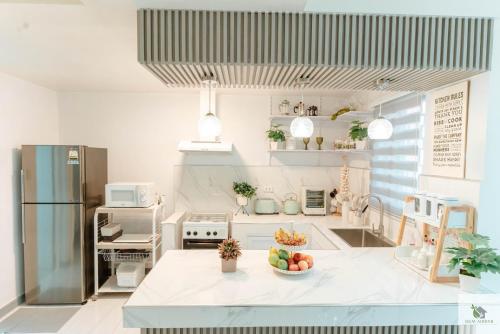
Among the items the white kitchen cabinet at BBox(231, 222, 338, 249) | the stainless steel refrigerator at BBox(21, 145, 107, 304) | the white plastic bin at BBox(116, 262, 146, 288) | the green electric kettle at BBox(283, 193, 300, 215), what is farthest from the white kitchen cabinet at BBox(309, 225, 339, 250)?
the stainless steel refrigerator at BBox(21, 145, 107, 304)

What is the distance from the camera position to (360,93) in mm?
3834

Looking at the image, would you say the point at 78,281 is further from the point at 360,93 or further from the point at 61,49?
the point at 360,93

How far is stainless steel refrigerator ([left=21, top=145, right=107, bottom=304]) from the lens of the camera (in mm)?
3295

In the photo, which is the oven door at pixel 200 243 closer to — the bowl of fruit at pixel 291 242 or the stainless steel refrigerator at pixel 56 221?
the stainless steel refrigerator at pixel 56 221

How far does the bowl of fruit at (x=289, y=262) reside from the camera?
6.25 ft

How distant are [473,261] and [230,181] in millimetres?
3008

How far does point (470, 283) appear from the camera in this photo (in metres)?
1.76

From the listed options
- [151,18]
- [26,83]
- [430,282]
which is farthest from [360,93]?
[26,83]

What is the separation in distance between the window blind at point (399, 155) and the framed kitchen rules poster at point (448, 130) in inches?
13.2

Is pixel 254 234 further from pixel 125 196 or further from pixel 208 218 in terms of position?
pixel 125 196

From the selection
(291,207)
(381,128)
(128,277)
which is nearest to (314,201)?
(291,207)

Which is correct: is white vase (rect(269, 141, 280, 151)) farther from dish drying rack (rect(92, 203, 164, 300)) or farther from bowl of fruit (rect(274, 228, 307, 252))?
bowl of fruit (rect(274, 228, 307, 252))

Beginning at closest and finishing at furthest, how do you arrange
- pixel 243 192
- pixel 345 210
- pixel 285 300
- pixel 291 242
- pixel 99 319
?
pixel 285 300, pixel 291 242, pixel 99 319, pixel 345 210, pixel 243 192

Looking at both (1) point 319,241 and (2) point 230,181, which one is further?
(2) point 230,181
